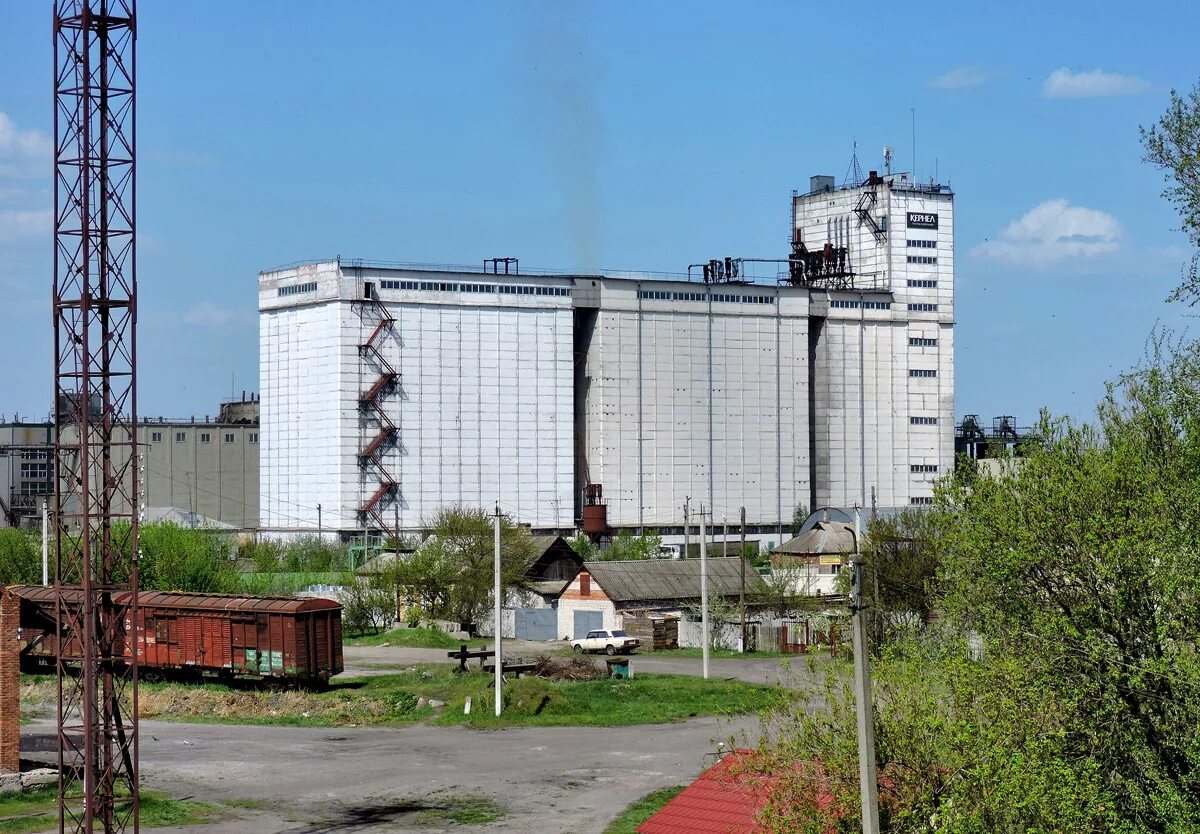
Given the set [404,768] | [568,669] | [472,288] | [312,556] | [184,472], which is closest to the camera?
[404,768]

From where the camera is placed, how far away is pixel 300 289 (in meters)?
121

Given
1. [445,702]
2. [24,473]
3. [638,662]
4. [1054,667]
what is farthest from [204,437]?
[1054,667]

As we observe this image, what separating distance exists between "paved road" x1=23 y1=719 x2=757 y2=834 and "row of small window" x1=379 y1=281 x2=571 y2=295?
257ft

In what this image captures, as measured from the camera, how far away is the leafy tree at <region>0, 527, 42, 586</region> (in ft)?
243

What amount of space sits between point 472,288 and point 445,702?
260 feet

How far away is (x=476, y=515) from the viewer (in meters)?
86.3

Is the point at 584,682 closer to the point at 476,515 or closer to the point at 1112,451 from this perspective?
the point at 1112,451

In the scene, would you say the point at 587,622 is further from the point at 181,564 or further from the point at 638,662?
the point at 181,564

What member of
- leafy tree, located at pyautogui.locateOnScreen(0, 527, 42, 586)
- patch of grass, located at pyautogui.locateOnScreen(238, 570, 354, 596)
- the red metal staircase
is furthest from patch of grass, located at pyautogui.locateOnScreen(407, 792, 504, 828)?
the red metal staircase

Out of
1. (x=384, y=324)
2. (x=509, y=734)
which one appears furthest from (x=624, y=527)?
(x=509, y=734)

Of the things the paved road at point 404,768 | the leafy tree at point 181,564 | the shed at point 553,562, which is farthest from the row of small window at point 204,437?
the paved road at point 404,768

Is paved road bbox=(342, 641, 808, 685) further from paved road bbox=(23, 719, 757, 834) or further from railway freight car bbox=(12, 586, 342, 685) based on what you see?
paved road bbox=(23, 719, 757, 834)

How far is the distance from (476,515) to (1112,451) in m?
65.3

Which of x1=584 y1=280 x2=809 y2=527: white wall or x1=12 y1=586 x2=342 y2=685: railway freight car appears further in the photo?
x1=584 y1=280 x2=809 y2=527: white wall
